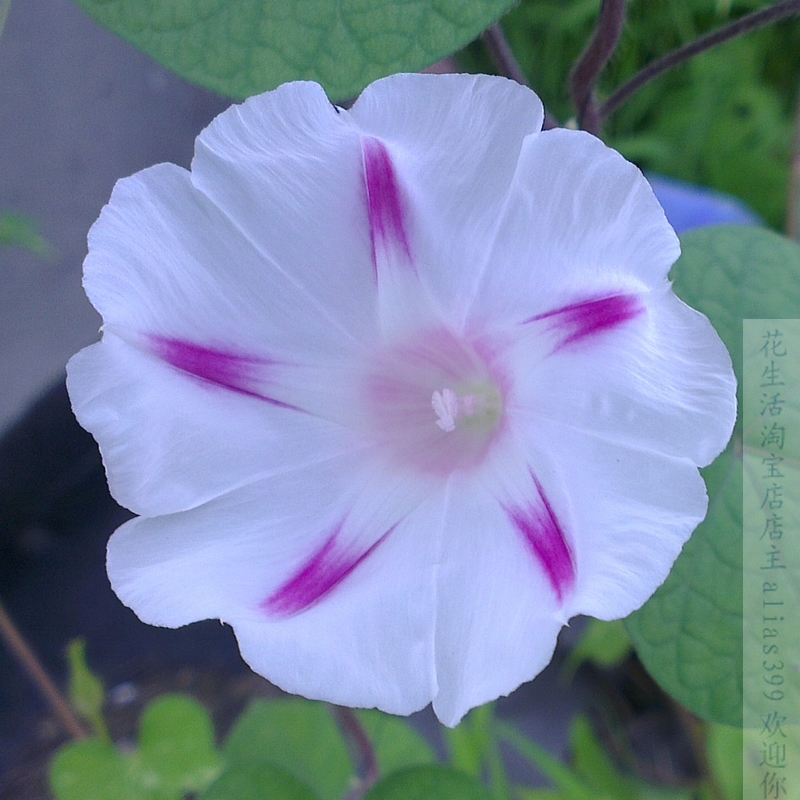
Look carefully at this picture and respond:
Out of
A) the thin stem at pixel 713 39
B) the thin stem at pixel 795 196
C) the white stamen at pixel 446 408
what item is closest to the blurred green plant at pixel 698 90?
the thin stem at pixel 795 196

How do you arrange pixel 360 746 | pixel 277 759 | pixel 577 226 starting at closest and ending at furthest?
pixel 577 226, pixel 360 746, pixel 277 759

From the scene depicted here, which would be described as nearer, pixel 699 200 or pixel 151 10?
pixel 151 10

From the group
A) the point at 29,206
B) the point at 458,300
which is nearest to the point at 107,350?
the point at 458,300

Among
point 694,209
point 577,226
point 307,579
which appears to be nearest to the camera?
point 577,226

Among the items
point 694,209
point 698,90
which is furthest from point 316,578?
point 698,90

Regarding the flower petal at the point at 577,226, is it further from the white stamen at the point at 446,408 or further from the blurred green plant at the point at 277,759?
the blurred green plant at the point at 277,759

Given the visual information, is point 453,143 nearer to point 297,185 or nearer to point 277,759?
point 297,185

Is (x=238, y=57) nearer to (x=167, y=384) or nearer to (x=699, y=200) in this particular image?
(x=167, y=384)

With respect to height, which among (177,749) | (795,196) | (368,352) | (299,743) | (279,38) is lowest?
(299,743)
